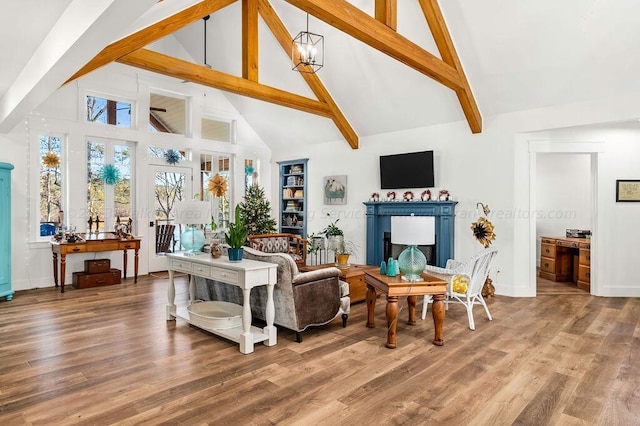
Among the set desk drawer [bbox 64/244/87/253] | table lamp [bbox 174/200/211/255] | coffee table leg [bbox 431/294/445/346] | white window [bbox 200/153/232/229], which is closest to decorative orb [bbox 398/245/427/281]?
coffee table leg [bbox 431/294/445/346]

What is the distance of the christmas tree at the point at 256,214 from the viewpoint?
26.9 feet

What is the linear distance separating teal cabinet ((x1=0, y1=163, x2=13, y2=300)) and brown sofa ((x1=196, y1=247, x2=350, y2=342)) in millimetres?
3517

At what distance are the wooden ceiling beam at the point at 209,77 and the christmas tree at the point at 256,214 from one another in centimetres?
248

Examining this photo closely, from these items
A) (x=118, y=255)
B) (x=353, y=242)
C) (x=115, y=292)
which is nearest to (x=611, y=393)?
(x=353, y=242)

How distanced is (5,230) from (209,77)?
11.4 feet

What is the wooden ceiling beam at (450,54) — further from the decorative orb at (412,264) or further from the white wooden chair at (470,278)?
the decorative orb at (412,264)

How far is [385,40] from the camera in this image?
413 cm

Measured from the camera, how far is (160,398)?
2.59 m

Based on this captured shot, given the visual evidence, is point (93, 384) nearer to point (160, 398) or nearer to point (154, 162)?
point (160, 398)

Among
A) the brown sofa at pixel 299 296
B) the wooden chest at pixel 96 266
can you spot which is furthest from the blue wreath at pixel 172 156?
the brown sofa at pixel 299 296

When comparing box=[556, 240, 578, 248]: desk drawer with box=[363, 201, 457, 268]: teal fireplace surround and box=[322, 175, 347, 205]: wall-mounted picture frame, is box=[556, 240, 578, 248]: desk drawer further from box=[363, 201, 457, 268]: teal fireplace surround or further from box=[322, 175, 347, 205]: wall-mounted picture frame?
box=[322, 175, 347, 205]: wall-mounted picture frame

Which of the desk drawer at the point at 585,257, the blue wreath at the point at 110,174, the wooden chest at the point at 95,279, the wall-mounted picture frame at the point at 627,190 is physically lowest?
the wooden chest at the point at 95,279

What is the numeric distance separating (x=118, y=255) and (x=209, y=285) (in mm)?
3408

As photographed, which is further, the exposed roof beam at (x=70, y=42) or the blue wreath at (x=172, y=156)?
the blue wreath at (x=172, y=156)
